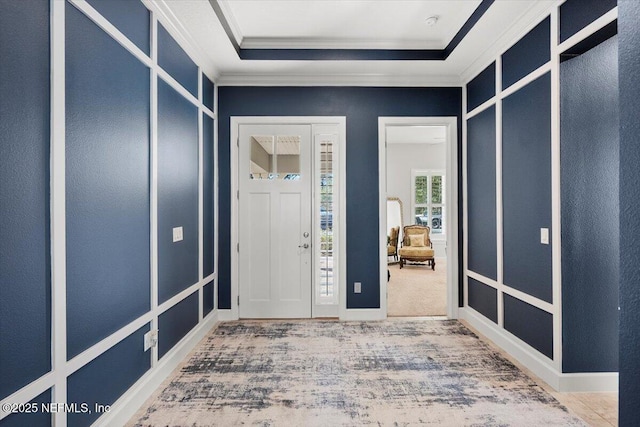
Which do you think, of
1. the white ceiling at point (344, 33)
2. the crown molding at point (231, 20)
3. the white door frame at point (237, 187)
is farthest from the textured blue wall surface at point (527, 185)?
the crown molding at point (231, 20)

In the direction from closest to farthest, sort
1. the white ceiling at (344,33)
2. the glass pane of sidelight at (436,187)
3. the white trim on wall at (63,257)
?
the white trim on wall at (63,257) → the white ceiling at (344,33) → the glass pane of sidelight at (436,187)

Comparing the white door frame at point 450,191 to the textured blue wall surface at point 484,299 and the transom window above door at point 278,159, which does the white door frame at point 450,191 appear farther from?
the transom window above door at point 278,159

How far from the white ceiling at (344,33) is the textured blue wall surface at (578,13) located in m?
0.17

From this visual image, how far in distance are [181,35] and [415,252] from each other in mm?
5657

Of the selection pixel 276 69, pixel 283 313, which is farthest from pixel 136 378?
pixel 276 69

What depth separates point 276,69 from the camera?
3773 mm

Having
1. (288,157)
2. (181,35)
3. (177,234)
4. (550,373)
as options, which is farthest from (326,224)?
(550,373)

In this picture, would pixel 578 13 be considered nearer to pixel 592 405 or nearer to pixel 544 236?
pixel 544 236

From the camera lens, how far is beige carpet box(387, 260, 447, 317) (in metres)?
4.39

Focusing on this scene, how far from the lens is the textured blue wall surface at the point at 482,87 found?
10.9 ft

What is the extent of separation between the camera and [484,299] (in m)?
3.56

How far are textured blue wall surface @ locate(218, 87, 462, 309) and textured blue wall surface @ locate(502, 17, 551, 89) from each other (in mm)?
1004

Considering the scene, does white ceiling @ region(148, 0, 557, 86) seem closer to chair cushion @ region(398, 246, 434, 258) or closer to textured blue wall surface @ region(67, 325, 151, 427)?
textured blue wall surface @ region(67, 325, 151, 427)

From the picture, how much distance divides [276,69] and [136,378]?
3.06 metres
